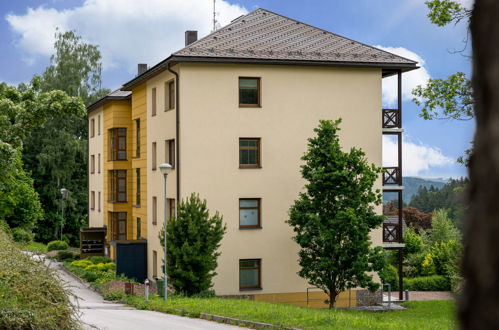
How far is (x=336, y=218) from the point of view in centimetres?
2681

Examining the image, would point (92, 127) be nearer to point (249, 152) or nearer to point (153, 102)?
point (153, 102)

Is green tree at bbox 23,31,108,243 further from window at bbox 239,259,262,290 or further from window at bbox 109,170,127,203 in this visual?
window at bbox 239,259,262,290

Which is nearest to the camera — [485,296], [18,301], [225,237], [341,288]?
[485,296]

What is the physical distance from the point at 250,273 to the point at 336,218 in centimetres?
523

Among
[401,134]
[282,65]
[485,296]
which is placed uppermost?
[282,65]

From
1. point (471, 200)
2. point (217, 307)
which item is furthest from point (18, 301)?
point (471, 200)

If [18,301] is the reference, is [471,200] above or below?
above

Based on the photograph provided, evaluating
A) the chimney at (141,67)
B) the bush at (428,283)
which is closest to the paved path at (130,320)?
the bush at (428,283)

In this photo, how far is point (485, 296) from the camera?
60.3 inches

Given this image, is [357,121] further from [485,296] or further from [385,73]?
[485,296]

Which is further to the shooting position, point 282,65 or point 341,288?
point 282,65

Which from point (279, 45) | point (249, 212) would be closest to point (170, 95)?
point (279, 45)

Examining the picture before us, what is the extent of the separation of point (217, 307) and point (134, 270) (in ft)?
49.5

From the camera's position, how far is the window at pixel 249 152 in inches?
1192
